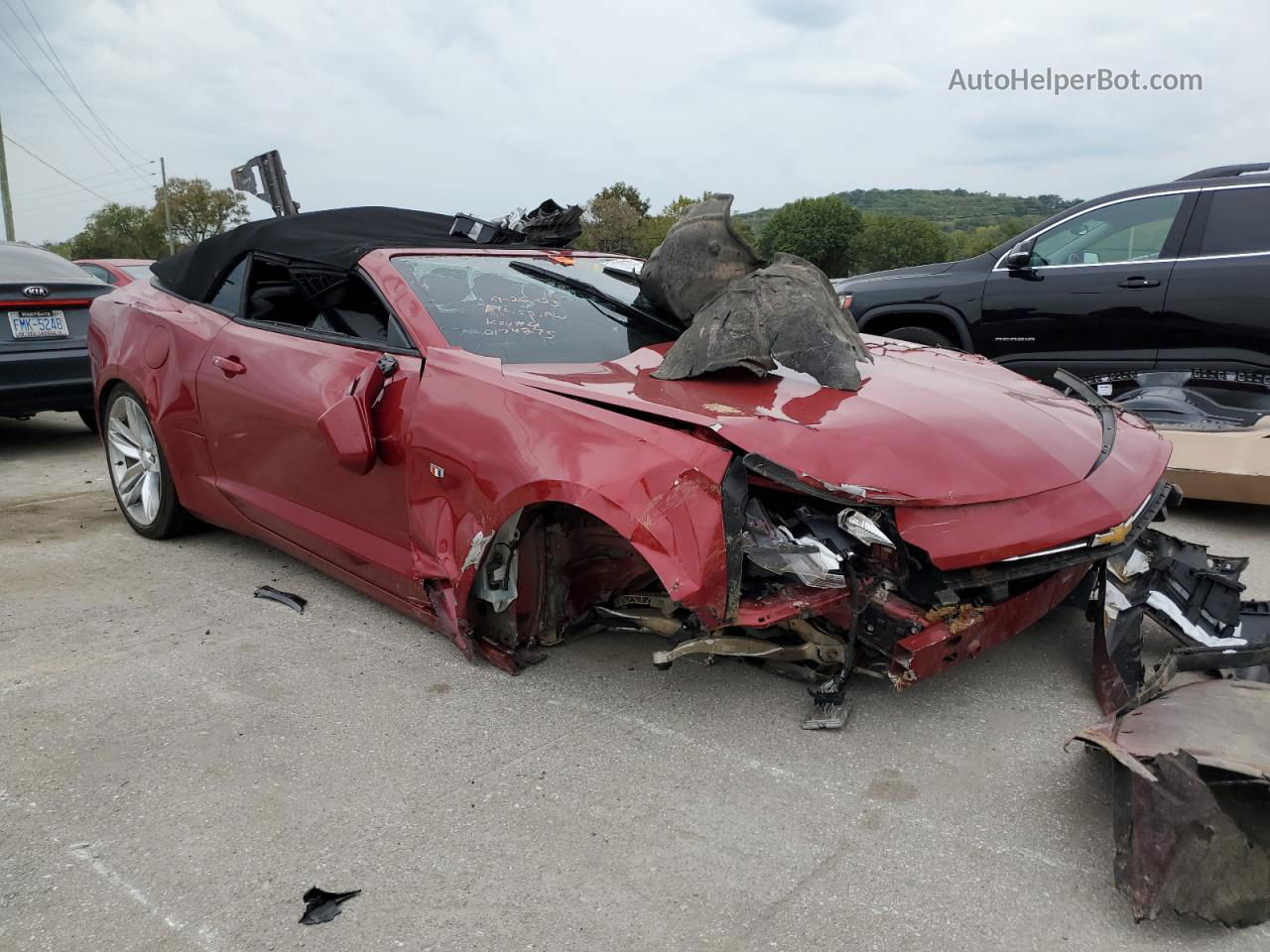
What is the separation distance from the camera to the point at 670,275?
143 inches

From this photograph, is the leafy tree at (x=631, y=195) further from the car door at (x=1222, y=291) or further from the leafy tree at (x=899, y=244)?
the car door at (x=1222, y=291)

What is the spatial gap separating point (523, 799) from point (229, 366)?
222 cm

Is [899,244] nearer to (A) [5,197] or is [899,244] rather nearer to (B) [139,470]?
(A) [5,197]

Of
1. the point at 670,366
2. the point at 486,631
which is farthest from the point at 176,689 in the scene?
the point at 670,366

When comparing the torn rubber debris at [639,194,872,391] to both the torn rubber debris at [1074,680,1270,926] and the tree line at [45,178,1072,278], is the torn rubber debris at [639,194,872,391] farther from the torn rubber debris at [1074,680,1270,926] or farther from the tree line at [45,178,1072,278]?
the tree line at [45,178,1072,278]

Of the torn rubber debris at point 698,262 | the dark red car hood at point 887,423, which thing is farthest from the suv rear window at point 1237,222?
the torn rubber debris at point 698,262

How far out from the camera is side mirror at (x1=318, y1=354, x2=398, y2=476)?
10.1 ft

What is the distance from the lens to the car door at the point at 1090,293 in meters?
5.66

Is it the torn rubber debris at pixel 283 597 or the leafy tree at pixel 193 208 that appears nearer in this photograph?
the torn rubber debris at pixel 283 597

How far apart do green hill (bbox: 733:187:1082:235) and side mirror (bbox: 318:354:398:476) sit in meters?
73.2

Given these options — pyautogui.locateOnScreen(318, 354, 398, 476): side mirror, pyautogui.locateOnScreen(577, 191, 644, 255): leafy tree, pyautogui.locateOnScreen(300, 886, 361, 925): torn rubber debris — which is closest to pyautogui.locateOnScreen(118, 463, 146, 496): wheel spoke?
pyautogui.locateOnScreen(318, 354, 398, 476): side mirror

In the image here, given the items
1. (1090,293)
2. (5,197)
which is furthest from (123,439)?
(5,197)

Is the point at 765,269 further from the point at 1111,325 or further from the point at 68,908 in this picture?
the point at 1111,325

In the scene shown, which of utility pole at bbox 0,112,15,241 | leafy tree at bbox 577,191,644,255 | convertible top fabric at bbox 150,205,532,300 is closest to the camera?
convertible top fabric at bbox 150,205,532,300
